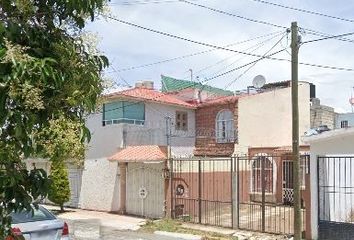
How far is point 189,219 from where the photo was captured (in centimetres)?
1838

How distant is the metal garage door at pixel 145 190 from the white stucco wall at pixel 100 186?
1.05m

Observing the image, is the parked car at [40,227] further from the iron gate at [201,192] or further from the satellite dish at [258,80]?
the satellite dish at [258,80]

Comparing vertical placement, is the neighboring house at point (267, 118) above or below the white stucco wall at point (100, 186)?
above

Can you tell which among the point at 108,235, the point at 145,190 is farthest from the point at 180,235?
the point at 145,190

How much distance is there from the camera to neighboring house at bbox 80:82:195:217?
2016 centimetres

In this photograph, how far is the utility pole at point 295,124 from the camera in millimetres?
13516

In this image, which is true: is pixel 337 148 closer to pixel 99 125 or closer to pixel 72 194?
pixel 99 125

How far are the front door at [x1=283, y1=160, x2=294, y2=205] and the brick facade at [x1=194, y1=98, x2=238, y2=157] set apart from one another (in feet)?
13.0

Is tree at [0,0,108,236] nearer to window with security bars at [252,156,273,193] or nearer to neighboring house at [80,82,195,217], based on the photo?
neighboring house at [80,82,195,217]

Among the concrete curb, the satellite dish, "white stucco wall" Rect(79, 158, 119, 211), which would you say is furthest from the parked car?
the satellite dish

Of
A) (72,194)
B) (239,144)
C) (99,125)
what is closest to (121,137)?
(99,125)

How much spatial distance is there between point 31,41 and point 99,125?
69.5ft

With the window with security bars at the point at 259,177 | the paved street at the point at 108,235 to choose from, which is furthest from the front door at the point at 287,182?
the paved street at the point at 108,235

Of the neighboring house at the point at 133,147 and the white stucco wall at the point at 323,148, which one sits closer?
the white stucco wall at the point at 323,148
